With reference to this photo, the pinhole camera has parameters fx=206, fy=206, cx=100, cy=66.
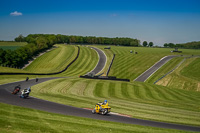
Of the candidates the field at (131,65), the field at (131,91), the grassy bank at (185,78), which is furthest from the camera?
the field at (131,65)

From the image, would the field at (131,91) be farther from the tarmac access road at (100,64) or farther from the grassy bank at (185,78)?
the tarmac access road at (100,64)

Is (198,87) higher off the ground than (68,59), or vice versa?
(68,59)

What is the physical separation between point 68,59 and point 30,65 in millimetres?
25437

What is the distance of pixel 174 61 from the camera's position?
96.6 m

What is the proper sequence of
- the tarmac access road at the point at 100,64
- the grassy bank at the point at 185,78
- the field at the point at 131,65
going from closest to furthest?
1. the grassy bank at the point at 185,78
2. the field at the point at 131,65
3. the tarmac access road at the point at 100,64

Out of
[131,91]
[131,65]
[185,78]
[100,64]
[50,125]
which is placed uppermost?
[100,64]

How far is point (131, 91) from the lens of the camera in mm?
46062

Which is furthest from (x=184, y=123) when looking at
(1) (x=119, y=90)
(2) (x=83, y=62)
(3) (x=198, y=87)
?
(2) (x=83, y=62)

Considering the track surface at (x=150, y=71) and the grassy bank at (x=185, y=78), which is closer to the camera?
the grassy bank at (x=185, y=78)

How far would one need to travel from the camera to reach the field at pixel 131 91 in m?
24.3

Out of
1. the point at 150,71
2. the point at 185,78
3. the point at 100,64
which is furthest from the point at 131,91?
the point at 100,64

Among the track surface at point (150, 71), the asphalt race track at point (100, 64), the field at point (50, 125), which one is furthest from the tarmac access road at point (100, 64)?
the field at point (50, 125)

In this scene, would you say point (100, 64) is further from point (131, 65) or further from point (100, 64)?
point (131, 65)

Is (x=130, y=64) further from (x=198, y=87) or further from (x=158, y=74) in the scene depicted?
(x=198, y=87)
